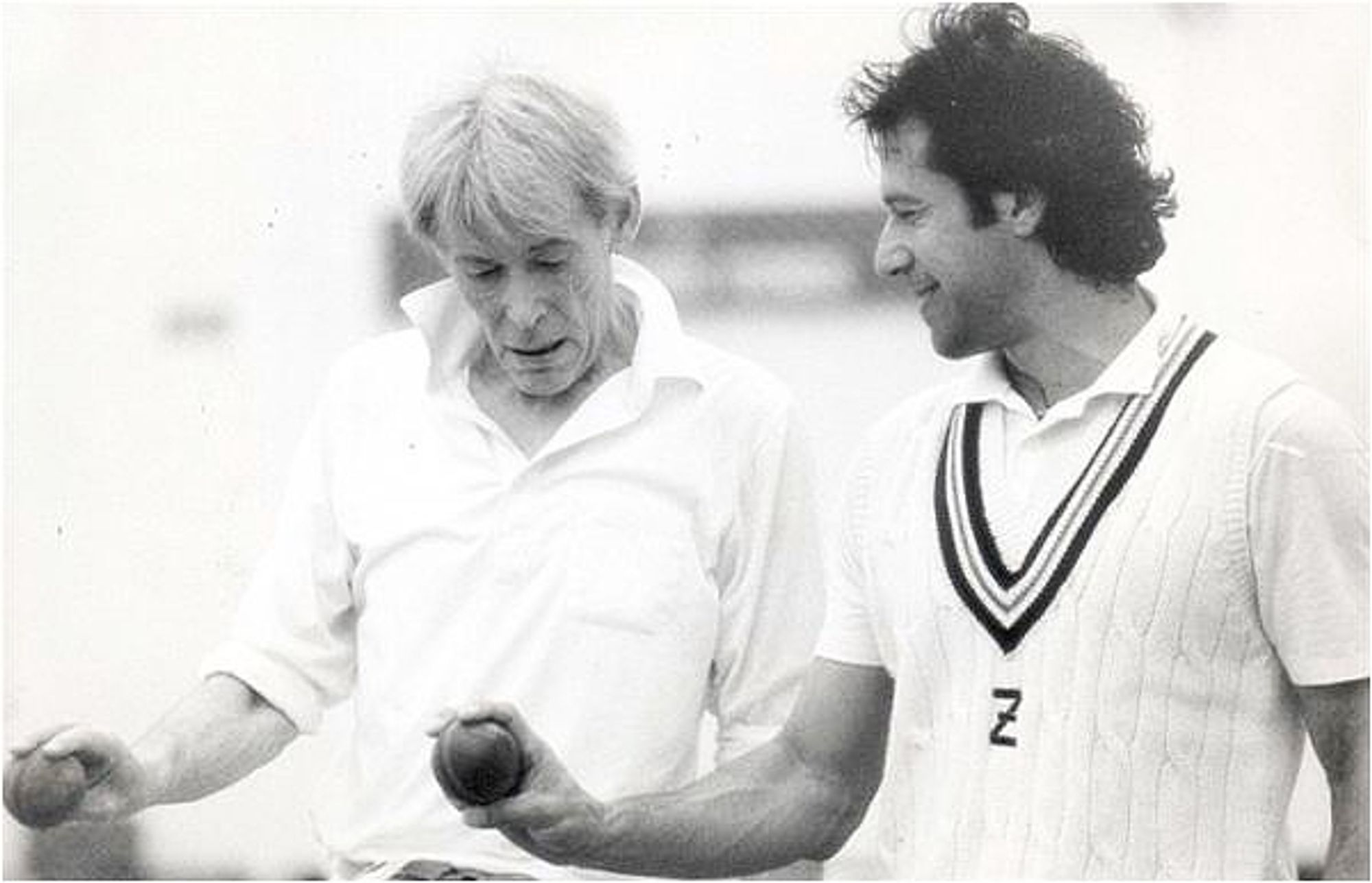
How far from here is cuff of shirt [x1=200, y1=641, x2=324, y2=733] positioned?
149cm

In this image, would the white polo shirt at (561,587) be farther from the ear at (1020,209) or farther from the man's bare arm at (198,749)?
the ear at (1020,209)

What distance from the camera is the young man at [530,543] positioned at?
145cm

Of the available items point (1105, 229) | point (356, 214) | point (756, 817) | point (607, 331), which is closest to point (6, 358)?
point (356, 214)

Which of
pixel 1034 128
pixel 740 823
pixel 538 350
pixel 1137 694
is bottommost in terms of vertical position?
pixel 740 823

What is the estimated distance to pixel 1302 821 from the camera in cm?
133

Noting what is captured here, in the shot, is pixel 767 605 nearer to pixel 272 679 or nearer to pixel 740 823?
pixel 740 823

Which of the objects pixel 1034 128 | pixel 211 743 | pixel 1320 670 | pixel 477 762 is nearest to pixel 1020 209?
A: pixel 1034 128

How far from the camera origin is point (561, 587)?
1.47 metres

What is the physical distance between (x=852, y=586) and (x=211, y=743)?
0.40 metres

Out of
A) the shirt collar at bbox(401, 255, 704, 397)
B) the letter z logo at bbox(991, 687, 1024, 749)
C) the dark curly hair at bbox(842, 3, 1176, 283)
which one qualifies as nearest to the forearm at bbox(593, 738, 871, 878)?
the letter z logo at bbox(991, 687, 1024, 749)

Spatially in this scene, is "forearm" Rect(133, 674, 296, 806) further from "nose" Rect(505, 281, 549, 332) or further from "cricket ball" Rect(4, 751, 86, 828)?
"nose" Rect(505, 281, 549, 332)

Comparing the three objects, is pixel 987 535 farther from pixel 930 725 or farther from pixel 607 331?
pixel 607 331

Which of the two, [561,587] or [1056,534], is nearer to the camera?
[1056,534]

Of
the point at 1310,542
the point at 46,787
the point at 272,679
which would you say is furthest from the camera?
the point at 272,679
